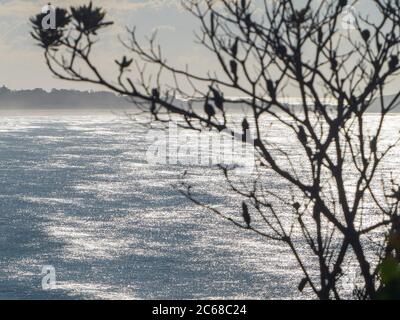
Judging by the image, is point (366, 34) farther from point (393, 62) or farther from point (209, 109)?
point (209, 109)

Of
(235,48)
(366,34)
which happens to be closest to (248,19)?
(235,48)

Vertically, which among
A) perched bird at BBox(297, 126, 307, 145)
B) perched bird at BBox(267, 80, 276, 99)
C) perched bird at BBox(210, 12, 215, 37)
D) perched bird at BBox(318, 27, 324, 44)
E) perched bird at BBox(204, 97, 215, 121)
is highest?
perched bird at BBox(210, 12, 215, 37)

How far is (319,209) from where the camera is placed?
18.3 ft

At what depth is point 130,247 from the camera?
85375 millimetres

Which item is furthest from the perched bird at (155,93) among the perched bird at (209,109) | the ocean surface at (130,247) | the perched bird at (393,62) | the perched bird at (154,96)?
the ocean surface at (130,247)

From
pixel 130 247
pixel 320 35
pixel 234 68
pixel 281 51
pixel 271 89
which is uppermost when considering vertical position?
pixel 320 35

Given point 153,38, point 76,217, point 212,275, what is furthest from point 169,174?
point 153,38

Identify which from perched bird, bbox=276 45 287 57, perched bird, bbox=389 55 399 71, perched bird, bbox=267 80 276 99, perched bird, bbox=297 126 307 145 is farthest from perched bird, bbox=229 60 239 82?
perched bird, bbox=389 55 399 71

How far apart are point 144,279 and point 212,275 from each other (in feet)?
21.5

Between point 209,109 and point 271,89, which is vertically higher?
point 271,89

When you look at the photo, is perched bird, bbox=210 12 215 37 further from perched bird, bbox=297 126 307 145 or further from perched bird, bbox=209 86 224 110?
perched bird, bbox=297 126 307 145

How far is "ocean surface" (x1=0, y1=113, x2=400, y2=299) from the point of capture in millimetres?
68688
